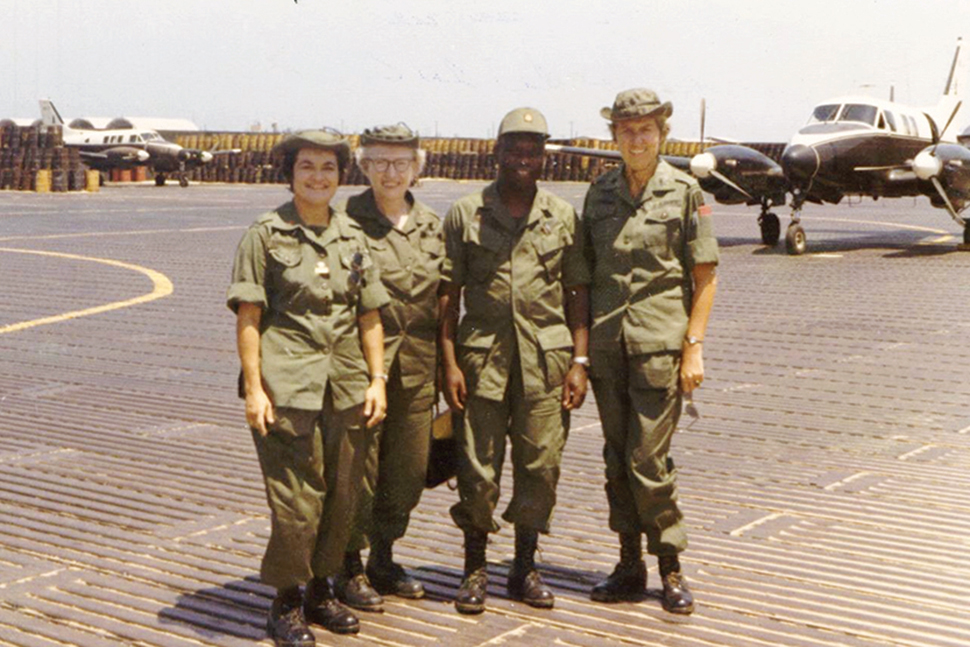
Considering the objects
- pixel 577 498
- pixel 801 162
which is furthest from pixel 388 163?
pixel 801 162

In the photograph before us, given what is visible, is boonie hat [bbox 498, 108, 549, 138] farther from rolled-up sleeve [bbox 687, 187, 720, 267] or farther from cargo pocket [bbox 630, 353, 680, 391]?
cargo pocket [bbox 630, 353, 680, 391]

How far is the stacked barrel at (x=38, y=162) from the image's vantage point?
4959cm

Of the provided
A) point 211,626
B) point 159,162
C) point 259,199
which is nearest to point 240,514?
point 211,626

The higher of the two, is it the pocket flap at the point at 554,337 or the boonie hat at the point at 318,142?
the boonie hat at the point at 318,142

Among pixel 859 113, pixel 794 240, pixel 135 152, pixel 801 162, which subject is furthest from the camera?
pixel 135 152

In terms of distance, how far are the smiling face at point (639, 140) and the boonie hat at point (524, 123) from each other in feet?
1.13

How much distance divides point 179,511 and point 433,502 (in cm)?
141

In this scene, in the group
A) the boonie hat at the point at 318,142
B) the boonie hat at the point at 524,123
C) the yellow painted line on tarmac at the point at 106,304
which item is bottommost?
the yellow painted line on tarmac at the point at 106,304

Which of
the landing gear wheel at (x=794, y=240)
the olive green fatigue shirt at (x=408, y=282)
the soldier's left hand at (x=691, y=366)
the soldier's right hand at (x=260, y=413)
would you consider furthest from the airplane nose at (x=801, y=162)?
the soldier's right hand at (x=260, y=413)

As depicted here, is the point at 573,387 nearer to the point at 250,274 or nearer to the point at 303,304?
the point at 303,304

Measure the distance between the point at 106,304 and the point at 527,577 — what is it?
12.0 metres

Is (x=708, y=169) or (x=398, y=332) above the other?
(x=708, y=169)

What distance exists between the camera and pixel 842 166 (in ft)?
81.7

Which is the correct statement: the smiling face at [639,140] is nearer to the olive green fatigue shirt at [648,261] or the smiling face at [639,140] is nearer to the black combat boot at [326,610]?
the olive green fatigue shirt at [648,261]
